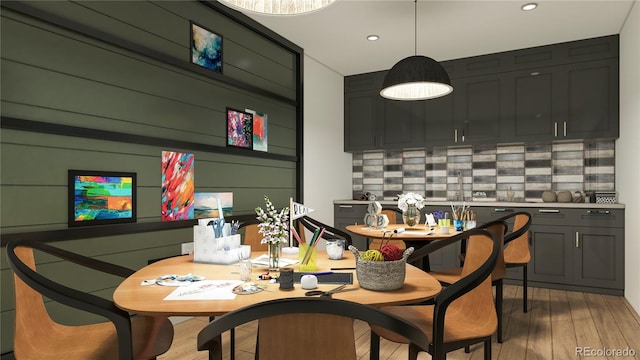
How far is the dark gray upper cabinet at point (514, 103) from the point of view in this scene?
448 centimetres

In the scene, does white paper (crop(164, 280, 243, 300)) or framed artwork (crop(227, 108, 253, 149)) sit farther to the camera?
framed artwork (crop(227, 108, 253, 149))

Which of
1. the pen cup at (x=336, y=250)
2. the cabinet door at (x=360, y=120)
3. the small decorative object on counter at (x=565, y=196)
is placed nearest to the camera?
the pen cup at (x=336, y=250)

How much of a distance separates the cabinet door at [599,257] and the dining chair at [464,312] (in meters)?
3.00

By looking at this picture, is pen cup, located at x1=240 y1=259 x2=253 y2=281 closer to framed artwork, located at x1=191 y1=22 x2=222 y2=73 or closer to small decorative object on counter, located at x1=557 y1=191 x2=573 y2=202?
framed artwork, located at x1=191 y1=22 x2=222 y2=73

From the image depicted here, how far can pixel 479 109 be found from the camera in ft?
16.8

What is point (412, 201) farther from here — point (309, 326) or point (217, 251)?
point (309, 326)

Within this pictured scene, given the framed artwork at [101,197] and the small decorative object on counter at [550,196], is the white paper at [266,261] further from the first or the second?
the small decorative object on counter at [550,196]

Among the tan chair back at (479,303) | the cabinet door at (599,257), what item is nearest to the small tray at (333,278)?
the tan chair back at (479,303)

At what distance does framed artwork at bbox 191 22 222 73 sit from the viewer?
11.1ft

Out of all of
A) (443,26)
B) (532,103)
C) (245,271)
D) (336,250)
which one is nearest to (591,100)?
(532,103)

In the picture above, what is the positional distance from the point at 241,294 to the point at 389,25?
11.8 feet

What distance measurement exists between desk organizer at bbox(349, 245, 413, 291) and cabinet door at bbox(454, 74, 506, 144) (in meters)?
4.16

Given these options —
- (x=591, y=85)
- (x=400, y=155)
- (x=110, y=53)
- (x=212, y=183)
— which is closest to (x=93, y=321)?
(x=212, y=183)

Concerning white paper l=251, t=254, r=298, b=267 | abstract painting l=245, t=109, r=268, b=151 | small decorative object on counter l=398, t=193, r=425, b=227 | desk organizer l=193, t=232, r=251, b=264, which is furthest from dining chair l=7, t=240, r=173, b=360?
abstract painting l=245, t=109, r=268, b=151
